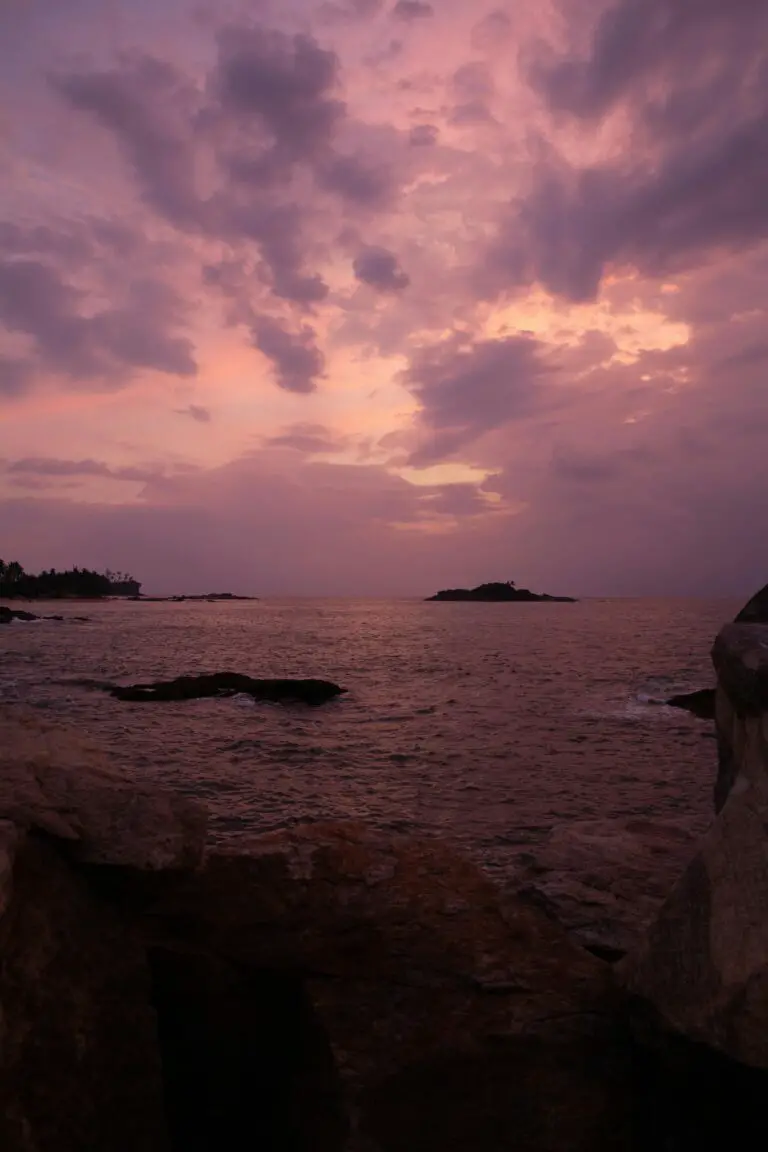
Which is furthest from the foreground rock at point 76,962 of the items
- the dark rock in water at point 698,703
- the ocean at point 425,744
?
the dark rock in water at point 698,703

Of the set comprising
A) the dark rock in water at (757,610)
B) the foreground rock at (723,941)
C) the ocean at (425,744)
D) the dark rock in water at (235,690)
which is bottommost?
the ocean at (425,744)

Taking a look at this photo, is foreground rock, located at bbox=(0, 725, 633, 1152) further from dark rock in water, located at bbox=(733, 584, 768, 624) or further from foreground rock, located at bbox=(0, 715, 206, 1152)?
dark rock in water, located at bbox=(733, 584, 768, 624)

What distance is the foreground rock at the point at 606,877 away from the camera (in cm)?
704

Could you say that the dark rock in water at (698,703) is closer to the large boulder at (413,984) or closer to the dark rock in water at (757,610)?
the dark rock in water at (757,610)

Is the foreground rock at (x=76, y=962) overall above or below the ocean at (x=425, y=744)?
above

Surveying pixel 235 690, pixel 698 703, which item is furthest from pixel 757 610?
pixel 235 690

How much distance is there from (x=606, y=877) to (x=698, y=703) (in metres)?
22.2

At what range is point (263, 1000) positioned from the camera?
481 centimetres

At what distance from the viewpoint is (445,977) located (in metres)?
4.64

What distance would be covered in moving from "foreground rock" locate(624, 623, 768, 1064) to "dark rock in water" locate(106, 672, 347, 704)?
85.6 ft

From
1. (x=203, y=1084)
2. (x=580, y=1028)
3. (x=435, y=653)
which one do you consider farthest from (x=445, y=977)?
(x=435, y=653)

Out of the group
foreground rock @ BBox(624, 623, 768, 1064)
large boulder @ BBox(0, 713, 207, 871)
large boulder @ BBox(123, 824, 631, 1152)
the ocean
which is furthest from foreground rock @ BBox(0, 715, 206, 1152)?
foreground rock @ BBox(624, 623, 768, 1064)

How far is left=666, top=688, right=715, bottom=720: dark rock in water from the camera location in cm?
2723

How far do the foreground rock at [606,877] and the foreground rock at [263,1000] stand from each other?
6.43 feet
